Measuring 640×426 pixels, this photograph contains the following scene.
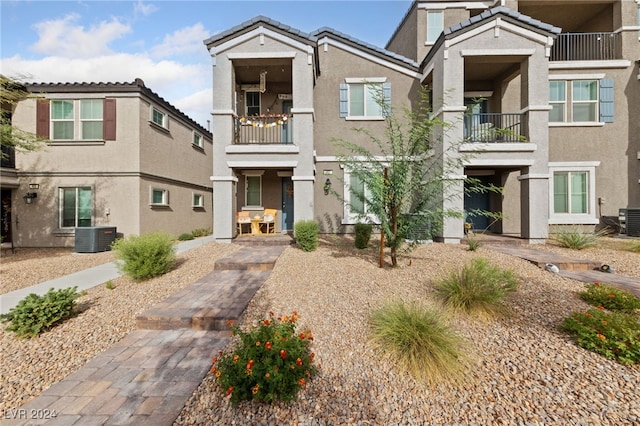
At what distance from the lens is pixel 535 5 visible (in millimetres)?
11516

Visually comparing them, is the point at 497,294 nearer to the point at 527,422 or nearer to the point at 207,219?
the point at 527,422

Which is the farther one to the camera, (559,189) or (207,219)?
(207,219)

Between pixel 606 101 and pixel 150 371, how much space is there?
1689 centimetres

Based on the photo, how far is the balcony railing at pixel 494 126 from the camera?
945 centimetres

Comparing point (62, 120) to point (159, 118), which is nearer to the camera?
point (62, 120)

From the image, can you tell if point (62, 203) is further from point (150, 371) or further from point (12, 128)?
point (150, 371)

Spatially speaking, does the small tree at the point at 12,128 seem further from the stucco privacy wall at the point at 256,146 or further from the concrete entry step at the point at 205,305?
the concrete entry step at the point at 205,305

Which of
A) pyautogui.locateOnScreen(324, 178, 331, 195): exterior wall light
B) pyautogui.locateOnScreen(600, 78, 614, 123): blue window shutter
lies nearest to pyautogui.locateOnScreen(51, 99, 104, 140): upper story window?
pyautogui.locateOnScreen(324, 178, 331, 195): exterior wall light

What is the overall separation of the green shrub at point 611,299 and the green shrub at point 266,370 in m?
4.61

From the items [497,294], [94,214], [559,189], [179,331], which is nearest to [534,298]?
[497,294]

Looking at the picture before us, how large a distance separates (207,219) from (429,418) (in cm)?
1573

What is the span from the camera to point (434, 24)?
12.2 m

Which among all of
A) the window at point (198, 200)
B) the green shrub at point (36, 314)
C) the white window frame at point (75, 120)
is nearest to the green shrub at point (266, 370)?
the green shrub at point (36, 314)

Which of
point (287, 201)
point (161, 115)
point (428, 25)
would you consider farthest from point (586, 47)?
point (161, 115)
